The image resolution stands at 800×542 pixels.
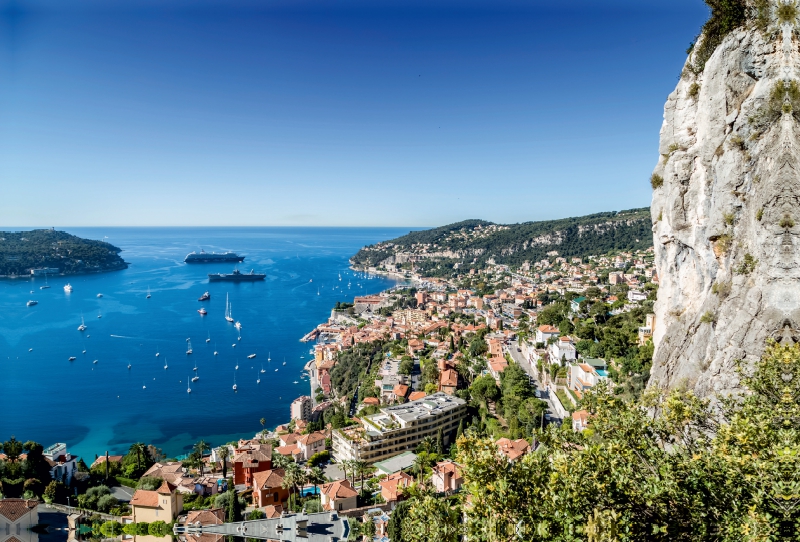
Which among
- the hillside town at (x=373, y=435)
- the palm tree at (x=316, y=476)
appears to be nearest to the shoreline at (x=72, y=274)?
the hillside town at (x=373, y=435)

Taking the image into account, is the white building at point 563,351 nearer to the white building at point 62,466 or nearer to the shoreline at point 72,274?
the white building at point 62,466

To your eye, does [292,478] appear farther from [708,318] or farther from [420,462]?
[708,318]

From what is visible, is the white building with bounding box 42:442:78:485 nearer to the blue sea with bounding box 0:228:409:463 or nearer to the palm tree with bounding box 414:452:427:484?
the blue sea with bounding box 0:228:409:463

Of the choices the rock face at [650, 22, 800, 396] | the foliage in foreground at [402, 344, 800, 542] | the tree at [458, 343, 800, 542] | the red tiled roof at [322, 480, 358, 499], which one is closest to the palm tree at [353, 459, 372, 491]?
the red tiled roof at [322, 480, 358, 499]

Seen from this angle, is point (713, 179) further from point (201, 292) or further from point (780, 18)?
point (201, 292)

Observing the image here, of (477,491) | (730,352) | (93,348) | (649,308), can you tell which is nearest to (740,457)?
(477,491)
